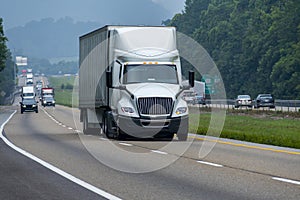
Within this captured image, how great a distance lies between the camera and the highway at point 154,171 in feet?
42.5

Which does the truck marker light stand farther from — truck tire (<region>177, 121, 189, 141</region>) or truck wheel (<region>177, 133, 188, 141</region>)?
truck wheel (<region>177, 133, 188, 141</region>)

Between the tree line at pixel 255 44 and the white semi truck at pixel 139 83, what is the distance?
67238mm

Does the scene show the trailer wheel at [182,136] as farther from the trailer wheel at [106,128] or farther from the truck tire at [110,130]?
the trailer wheel at [106,128]

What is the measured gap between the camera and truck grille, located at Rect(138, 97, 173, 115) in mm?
25766

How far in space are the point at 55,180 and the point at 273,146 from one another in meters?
10.3

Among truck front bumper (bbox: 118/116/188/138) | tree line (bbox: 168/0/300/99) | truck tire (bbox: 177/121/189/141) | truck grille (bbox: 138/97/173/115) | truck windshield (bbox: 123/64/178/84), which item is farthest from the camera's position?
tree line (bbox: 168/0/300/99)

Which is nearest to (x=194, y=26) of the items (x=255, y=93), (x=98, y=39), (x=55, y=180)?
(x=255, y=93)

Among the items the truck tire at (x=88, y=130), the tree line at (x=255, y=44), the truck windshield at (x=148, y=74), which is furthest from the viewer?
the tree line at (x=255, y=44)

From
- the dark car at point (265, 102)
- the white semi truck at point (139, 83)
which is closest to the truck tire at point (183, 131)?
the white semi truck at point (139, 83)

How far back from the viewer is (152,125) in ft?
84.3

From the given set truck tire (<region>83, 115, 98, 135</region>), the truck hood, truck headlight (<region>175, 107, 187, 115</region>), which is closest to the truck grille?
the truck hood

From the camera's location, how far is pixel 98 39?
2970 cm

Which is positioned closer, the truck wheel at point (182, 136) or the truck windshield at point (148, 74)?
the truck wheel at point (182, 136)

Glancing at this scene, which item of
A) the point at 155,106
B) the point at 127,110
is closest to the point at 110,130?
the point at 127,110
